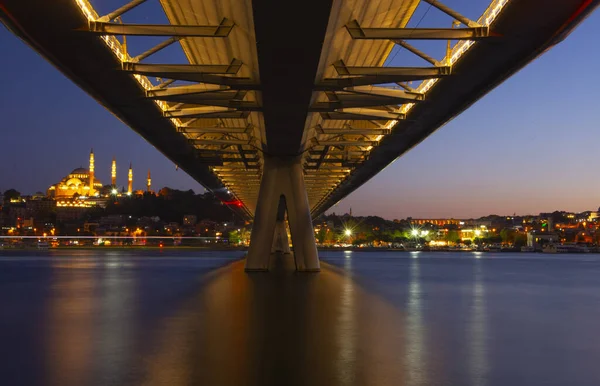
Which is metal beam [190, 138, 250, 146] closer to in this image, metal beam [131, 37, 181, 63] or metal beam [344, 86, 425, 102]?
metal beam [344, 86, 425, 102]

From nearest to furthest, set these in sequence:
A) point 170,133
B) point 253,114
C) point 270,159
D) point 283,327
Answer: point 283,327 < point 253,114 < point 170,133 < point 270,159

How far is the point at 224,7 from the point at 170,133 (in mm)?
17014

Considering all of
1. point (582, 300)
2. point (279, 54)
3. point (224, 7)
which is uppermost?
point (224, 7)

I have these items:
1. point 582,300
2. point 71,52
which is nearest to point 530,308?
point 582,300

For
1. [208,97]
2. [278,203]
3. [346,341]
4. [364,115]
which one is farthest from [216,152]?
[346,341]

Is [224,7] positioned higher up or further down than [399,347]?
higher up

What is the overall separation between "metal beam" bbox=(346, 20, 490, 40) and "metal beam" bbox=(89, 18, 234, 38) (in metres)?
3.00

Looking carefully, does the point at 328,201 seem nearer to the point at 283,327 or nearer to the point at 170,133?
the point at 170,133

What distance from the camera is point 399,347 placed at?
13.1 metres

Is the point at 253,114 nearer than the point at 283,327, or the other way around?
the point at 283,327

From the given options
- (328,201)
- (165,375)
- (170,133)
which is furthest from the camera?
(328,201)

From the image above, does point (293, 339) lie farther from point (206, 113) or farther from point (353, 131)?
point (353, 131)

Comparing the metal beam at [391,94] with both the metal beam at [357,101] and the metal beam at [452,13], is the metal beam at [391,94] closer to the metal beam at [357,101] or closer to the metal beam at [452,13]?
the metal beam at [357,101]

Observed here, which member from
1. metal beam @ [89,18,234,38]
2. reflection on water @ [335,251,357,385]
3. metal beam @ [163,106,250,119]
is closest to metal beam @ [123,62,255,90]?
metal beam @ [89,18,234,38]
